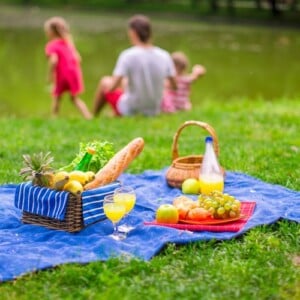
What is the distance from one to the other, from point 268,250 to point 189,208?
686mm

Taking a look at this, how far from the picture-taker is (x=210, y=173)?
17.4 feet

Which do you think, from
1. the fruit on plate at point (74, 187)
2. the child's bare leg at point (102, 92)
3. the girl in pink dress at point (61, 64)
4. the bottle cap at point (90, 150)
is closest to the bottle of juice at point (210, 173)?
the bottle cap at point (90, 150)

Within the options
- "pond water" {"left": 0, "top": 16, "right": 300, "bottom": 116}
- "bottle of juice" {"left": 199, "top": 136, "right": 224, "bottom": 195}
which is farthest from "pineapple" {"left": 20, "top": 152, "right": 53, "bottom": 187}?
"pond water" {"left": 0, "top": 16, "right": 300, "bottom": 116}

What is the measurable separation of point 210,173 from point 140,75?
166 inches

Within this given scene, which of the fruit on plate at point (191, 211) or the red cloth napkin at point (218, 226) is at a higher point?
A: the fruit on plate at point (191, 211)

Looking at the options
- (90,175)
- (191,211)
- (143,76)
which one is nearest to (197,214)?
(191,211)

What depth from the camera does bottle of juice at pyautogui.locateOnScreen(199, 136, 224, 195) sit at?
5.25 meters

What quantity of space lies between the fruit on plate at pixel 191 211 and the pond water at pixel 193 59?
22.9ft

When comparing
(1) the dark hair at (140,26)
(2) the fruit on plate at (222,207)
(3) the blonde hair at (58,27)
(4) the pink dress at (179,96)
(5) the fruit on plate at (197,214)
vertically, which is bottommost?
(4) the pink dress at (179,96)

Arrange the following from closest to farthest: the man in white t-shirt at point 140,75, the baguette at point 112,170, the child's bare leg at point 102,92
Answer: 1. the baguette at point 112,170
2. the man in white t-shirt at point 140,75
3. the child's bare leg at point 102,92

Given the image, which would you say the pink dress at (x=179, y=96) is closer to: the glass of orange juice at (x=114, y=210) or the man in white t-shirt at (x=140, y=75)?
the man in white t-shirt at (x=140, y=75)

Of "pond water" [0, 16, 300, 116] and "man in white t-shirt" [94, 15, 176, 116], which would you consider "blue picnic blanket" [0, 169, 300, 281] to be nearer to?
"man in white t-shirt" [94, 15, 176, 116]

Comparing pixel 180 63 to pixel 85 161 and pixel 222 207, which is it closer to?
pixel 85 161

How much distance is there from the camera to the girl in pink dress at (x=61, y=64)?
417 inches
